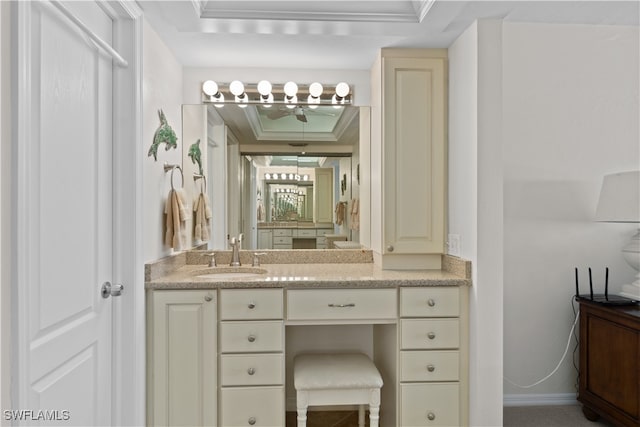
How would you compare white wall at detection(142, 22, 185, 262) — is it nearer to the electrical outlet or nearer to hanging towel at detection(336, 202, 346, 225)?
hanging towel at detection(336, 202, 346, 225)

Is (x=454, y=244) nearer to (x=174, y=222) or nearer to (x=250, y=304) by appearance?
(x=250, y=304)

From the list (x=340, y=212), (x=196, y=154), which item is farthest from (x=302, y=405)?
(x=196, y=154)

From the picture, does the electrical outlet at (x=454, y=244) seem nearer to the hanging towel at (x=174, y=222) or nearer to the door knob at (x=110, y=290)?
the hanging towel at (x=174, y=222)

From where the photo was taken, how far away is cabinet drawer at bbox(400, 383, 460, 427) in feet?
7.46

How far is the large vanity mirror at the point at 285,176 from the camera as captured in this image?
2.95 metres

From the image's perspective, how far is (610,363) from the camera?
2451mm

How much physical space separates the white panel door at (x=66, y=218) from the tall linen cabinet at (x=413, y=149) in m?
1.45

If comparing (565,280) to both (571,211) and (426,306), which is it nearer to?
(571,211)

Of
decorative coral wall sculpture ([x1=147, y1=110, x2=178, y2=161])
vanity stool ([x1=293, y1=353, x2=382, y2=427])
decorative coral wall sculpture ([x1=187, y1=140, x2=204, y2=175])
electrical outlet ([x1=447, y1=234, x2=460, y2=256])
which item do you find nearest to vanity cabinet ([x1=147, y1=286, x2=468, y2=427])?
vanity stool ([x1=293, y1=353, x2=382, y2=427])

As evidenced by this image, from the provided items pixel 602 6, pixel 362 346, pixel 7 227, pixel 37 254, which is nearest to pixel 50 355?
pixel 37 254

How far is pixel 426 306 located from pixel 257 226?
50.2 inches

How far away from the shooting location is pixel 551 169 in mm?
2809

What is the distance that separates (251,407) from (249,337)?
0.35 metres

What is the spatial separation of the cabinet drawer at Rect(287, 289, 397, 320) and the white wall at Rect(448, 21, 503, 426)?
441mm
